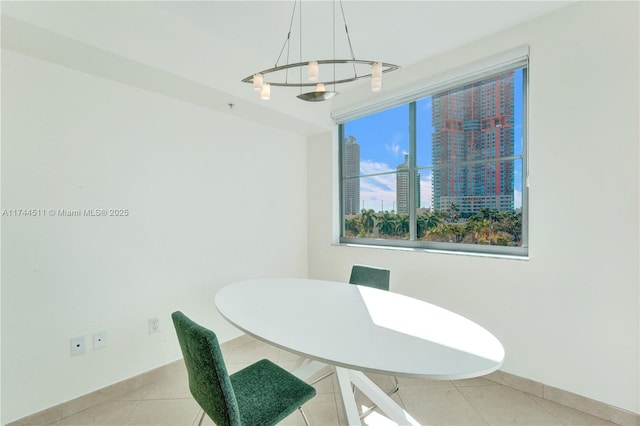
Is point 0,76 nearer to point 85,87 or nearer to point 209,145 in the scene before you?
point 85,87

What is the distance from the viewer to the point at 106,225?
1954 millimetres

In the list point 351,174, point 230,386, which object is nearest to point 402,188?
point 351,174

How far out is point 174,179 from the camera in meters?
2.30

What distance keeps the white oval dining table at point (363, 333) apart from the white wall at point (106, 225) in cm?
73

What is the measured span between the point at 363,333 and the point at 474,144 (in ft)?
6.41

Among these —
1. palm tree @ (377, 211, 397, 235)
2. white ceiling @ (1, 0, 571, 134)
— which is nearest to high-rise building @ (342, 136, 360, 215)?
palm tree @ (377, 211, 397, 235)

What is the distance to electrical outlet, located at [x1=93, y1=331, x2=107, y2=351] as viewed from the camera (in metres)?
1.89

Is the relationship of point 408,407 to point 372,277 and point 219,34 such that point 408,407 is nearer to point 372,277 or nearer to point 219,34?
point 372,277

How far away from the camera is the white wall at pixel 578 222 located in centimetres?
166

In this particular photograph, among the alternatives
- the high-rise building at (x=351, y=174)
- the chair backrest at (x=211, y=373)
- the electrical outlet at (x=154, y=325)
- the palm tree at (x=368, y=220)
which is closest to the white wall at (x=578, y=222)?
the palm tree at (x=368, y=220)

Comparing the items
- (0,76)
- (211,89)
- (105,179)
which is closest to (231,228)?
(105,179)

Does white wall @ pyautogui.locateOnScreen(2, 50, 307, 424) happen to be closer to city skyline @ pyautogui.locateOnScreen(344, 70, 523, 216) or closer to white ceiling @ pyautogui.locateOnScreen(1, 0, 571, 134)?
white ceiling @ pyautogui.locateOnScreen(1, 0, 571, 134)

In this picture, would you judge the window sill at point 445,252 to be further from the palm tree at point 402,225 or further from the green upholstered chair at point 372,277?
the green upholstered chair at point 372,277

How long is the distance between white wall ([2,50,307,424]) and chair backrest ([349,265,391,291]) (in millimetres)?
1176
